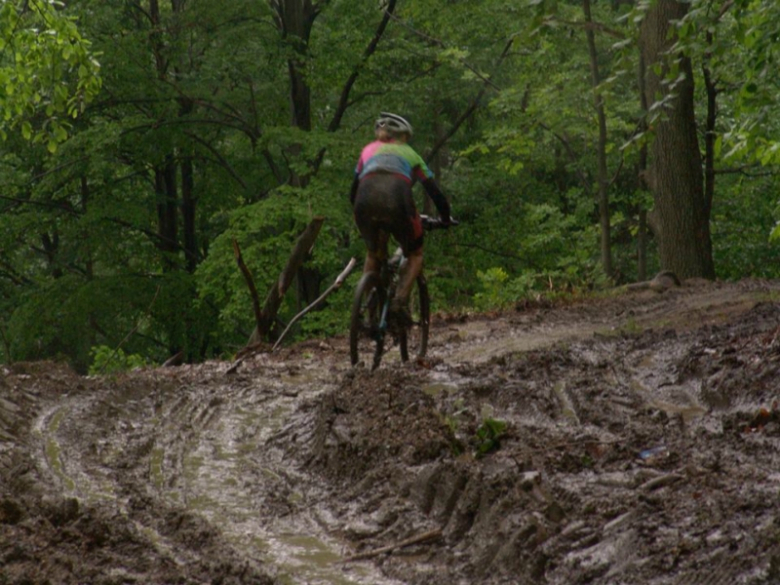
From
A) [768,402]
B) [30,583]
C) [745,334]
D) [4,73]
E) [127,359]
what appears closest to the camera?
[30,583]

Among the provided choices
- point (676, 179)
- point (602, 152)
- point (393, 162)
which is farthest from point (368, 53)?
point (393, 162)

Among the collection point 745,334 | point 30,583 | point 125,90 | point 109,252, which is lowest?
point 30,583

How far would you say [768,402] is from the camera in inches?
243

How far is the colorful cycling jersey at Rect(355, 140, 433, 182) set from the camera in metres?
8.28

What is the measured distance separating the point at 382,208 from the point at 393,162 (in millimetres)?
382

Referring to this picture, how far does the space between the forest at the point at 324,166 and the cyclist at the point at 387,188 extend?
7.16m

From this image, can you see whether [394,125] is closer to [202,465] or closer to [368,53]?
[202,465]

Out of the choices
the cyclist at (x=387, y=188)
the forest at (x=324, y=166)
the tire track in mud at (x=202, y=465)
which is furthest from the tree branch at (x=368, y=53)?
the cyclist at (x=387, y=188)

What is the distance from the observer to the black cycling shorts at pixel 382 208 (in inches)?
325

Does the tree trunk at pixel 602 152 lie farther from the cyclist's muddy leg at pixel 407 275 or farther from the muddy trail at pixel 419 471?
the cyclist's muddy leg at pixel 407 275

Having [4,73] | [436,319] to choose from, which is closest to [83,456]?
[4,73]

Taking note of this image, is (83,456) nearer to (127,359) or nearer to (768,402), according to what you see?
(768,402)

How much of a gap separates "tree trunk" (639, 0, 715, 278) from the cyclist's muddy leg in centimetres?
794

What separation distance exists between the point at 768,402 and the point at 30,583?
4347 millimetres
